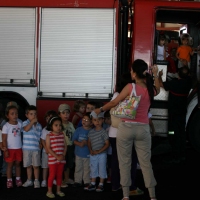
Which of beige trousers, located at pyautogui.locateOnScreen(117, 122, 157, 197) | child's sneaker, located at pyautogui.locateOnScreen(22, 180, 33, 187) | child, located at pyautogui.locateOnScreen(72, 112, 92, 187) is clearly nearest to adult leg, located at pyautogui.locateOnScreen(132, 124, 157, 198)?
beige trousers, located at pyautogui.locateOnScreen(117, 122, 157, 197)

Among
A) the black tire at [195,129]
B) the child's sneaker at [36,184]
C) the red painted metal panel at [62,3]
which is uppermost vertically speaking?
the red painted metal panel at [62,3]

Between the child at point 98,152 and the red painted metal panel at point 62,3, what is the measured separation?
256cm

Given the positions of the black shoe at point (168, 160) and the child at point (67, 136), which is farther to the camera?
the black shoe at point (168, 160)

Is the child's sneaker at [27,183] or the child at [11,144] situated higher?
the child at [11,144]

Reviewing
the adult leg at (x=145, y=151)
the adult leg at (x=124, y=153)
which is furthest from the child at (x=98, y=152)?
the adult leg at (x=145, y=151)

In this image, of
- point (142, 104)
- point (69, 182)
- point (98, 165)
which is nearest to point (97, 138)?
point (98, 165)

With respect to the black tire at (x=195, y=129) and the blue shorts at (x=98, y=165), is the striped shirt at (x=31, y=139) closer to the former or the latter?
the blue shorts at (x=98, y=165)

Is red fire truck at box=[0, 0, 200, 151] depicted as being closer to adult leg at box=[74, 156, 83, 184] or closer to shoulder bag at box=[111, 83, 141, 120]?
adult leg at box=[74, 156, 83, 184]

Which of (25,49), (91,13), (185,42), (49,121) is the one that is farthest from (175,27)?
(49,121)

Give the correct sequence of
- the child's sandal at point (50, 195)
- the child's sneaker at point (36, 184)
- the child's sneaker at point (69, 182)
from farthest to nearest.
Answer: the child's sneaker at point (69, 182), the child's sneaker at point (36, 184), the child's sandal at point (50, 195)

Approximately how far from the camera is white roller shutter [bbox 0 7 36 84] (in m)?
8.34

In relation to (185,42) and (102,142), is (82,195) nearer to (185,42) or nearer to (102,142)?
(102,142)

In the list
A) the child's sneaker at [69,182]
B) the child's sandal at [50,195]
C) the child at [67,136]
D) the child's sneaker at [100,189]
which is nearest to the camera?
the child's sandal at [50,195]

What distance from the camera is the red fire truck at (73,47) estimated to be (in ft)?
26.8
